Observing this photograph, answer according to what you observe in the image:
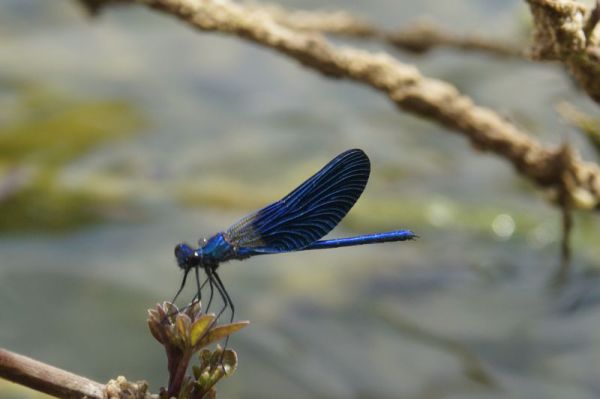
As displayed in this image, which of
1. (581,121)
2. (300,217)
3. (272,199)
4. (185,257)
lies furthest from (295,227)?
(272,199)

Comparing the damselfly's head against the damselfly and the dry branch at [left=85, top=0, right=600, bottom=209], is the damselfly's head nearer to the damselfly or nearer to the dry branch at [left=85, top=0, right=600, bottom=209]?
the damselfly

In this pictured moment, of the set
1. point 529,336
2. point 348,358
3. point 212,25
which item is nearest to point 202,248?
point 212,25

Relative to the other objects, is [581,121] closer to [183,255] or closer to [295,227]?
[295,227]

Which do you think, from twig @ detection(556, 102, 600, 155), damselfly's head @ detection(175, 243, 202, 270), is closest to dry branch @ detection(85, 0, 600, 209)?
twig @ detection(556, 102, 600, 155)

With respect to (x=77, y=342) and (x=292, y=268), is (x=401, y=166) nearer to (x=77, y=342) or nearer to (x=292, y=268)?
(x=292, y=268)

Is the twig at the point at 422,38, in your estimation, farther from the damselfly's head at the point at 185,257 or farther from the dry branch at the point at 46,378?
the dry branch at the point at 46,378

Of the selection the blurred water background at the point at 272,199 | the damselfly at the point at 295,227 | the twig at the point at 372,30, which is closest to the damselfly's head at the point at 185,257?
the damselfly at the point at 295,227
